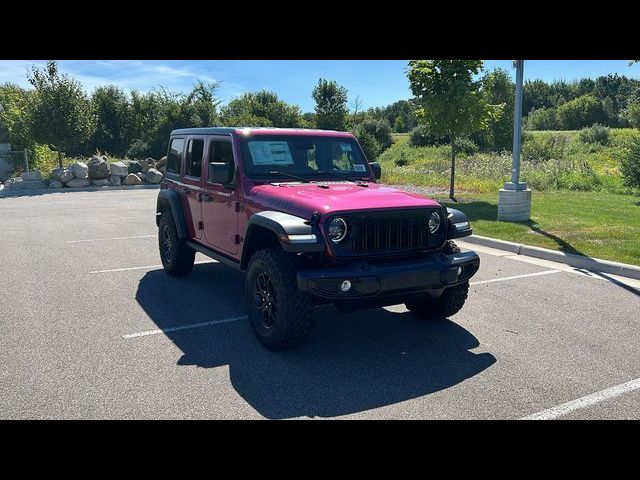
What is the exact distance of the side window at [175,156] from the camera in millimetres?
7438

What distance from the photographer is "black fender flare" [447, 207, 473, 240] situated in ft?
16.9

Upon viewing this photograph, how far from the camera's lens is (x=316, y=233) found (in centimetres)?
456

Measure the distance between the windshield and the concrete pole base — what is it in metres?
5.93

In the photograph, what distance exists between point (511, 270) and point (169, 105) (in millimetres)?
30112

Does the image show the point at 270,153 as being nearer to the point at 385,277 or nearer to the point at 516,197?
the point at 385,277

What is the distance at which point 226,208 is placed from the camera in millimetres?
5969

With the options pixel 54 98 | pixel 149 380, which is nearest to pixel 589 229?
pixel 149 380

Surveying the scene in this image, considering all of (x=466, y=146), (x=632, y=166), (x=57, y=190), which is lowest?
(x=57, y=190)

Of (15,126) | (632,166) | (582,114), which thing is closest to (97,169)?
(15,126)

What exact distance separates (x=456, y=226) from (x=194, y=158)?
350cm

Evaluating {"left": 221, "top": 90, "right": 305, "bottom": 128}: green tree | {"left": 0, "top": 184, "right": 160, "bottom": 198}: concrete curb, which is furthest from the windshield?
{"left": 221, "top": 90, "right": 305, "bottom": 128}: green tree

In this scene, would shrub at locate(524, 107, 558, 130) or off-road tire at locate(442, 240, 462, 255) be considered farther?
shrub at locate(524, 107, 558, 130)

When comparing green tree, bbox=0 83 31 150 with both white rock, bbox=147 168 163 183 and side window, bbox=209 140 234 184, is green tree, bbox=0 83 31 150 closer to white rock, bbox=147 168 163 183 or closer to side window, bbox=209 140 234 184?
white rock, bbox=147 168 163 183
